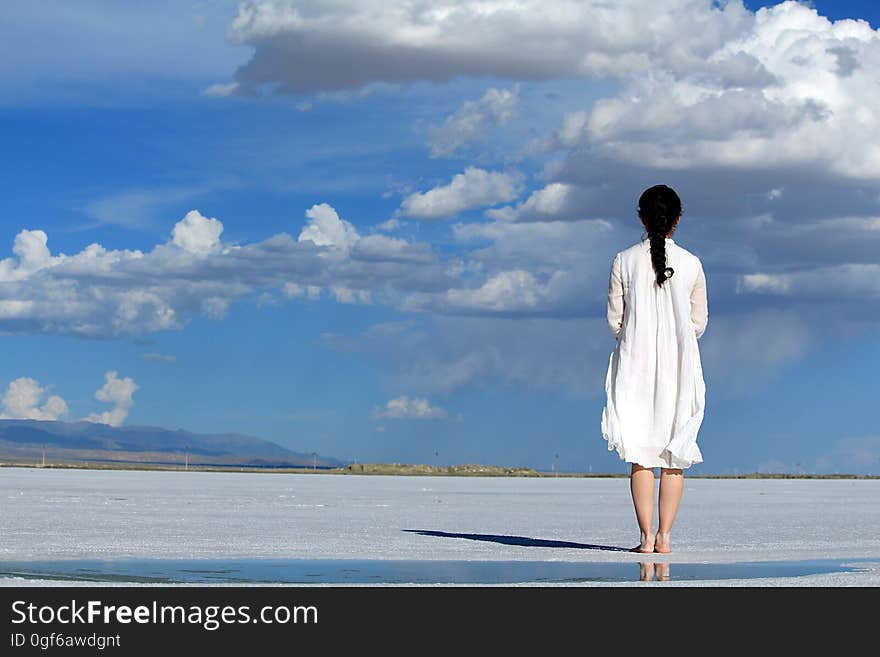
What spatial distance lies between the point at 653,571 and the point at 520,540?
352 centimetres

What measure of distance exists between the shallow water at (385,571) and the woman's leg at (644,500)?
2.85 ft

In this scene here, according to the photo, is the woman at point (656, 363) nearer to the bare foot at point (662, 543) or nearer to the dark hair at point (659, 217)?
the dark hair at point (659, 217)

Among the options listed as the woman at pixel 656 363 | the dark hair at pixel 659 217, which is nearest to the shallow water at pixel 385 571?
the woman at pixel 656 363

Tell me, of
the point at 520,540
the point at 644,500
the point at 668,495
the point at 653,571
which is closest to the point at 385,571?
the point at 653,571

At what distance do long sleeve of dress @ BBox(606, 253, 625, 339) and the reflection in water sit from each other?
7.05ft

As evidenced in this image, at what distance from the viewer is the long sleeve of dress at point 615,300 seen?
1066 cm

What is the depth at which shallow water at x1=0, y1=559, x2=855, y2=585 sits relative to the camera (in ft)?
26.2

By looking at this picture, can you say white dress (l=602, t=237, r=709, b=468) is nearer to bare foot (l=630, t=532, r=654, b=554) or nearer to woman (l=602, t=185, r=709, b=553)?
woman (l=602, t=185, r=709, b=553)

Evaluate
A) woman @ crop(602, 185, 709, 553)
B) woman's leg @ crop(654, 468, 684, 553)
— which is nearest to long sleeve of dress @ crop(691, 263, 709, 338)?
woman @ crop(602, 185, 709, 553)

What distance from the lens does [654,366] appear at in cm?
1055

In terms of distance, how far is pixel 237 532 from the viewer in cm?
1259
